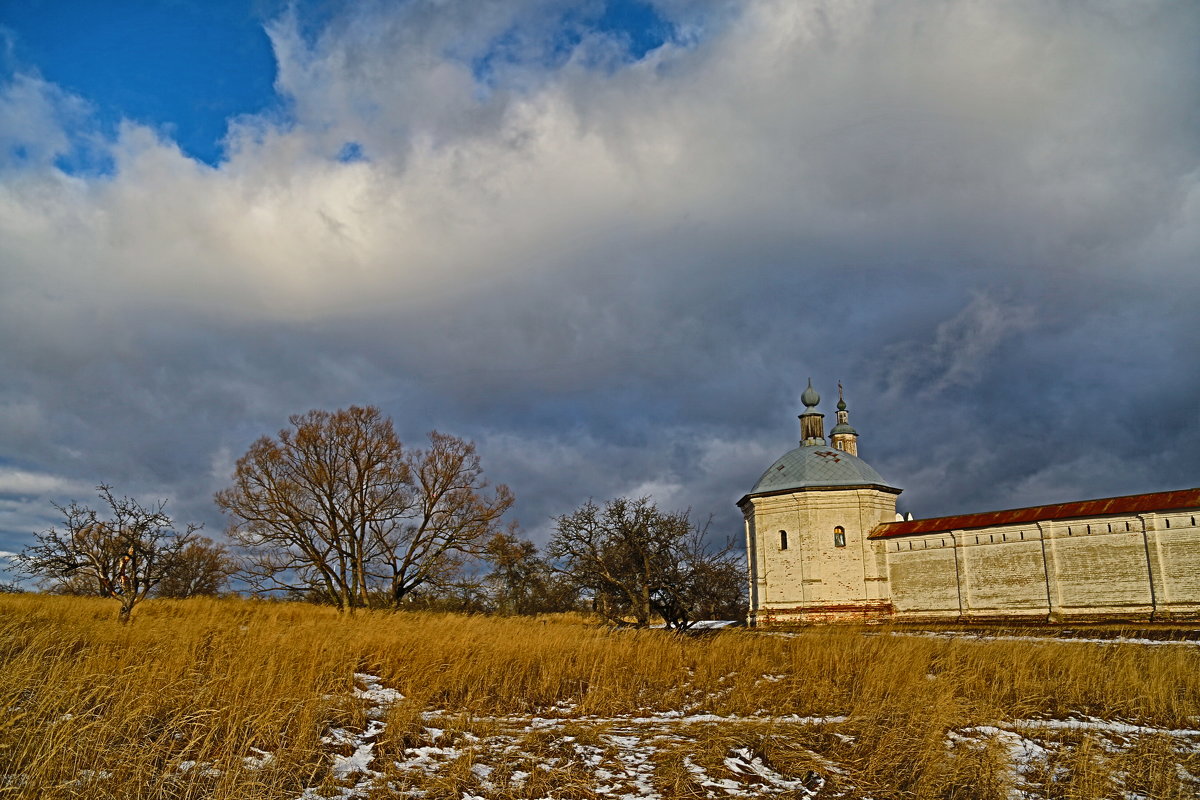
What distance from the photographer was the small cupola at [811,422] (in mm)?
48688

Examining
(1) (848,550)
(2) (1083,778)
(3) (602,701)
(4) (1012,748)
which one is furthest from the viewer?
(1) (848,550)

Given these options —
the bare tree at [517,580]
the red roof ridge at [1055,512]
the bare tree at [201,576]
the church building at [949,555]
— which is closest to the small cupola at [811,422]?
the church building at [949,555]

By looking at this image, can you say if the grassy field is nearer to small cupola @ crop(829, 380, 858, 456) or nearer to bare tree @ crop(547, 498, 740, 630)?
bare tree @ crop(547, 498, 740, 630)

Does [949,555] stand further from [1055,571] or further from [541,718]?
[541,718]

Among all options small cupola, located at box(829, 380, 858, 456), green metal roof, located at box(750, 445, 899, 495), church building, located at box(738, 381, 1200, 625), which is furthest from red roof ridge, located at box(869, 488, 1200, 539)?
small cupola, located at box(829, 380, 858, 456)

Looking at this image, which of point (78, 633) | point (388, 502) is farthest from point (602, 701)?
point (388, 502)

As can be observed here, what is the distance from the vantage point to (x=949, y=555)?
3488 cm

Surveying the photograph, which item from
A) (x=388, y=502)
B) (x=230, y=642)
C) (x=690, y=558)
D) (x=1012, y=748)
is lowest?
(x=1012, y=748)

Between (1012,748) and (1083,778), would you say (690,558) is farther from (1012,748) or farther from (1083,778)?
(1083,778)

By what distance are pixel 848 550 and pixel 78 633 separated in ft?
117

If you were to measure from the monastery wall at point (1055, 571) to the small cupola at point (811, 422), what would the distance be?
12088mm

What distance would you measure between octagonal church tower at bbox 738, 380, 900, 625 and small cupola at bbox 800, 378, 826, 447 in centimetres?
543

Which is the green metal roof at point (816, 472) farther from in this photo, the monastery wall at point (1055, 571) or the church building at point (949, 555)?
the monastery wall at point (1055, 571)

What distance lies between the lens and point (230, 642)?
923 cm
